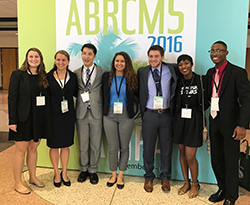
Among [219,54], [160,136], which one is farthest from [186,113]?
[219,54]

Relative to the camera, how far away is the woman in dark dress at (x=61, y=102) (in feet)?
9.05

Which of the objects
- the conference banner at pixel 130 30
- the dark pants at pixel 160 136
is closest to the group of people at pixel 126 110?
the dark pants at pixel 160 136

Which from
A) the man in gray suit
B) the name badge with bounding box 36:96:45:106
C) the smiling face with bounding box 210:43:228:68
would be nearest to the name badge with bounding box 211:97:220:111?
the smiling face with bounding box 210:43:228:68

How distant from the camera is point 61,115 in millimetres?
2797

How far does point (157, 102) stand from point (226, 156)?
93 centimetres

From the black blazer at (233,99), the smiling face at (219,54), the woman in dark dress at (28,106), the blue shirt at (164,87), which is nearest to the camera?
the black blazer at (233,99)

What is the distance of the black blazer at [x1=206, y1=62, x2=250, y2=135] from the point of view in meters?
2.24

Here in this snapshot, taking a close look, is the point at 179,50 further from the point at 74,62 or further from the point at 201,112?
the point at 74,62

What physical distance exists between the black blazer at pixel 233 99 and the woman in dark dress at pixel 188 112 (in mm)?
308

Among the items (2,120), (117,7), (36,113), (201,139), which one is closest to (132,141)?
(201,139)

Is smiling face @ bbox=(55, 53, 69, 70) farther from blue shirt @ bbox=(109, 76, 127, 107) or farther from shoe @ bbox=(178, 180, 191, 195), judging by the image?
shoe @ bbox=(178, 180, 191, 195)

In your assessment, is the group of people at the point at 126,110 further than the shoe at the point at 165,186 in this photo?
No

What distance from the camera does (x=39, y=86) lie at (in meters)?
2.65

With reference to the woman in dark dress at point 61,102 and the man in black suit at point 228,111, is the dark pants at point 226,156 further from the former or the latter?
the woman in dark dress at point 61,102
